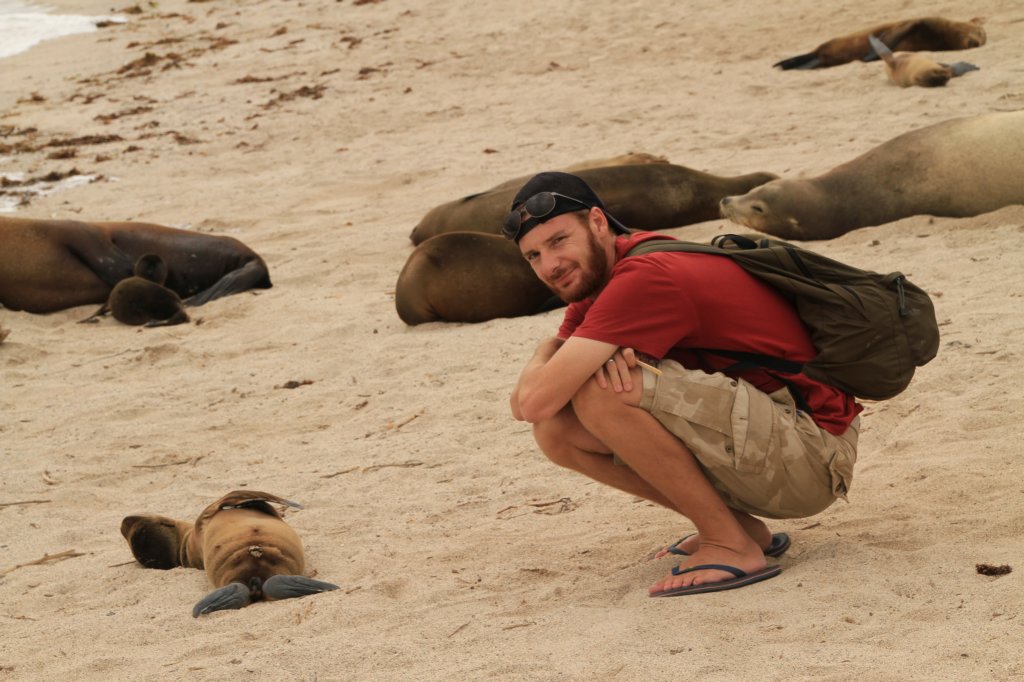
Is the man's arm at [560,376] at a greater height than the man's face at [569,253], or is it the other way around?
the man's face at [569,253]

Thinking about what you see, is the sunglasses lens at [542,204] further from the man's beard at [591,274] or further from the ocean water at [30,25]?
the ocean water at [30,25]

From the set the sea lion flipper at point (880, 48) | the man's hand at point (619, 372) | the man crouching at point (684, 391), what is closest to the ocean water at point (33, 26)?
the sea lion flipper at point (880, 48)

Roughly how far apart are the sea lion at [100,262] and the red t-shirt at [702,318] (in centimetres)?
520

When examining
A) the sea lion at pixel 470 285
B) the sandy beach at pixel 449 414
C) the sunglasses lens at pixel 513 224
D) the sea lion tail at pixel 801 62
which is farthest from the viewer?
the sea lion tail at pixel 801 62

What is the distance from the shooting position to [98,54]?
17078mm

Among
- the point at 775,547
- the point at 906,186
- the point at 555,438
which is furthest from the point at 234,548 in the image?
the point at 906,186

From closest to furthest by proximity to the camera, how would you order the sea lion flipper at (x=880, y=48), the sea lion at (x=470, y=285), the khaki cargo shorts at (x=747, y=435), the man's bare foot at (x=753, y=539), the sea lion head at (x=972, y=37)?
the khaki cargo shorts at (x=747, y=435)
the man's bare foot at (x=753, y=539)
the sea lion at (x=470, y=285)
the sea lion flipper at (x=880, y=48)
the sea lion head at (x=972, y=37)

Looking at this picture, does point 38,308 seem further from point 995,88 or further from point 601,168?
point 995,88

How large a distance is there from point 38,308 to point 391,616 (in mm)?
5633

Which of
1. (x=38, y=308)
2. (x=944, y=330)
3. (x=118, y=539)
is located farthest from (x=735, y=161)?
(x=118, y=539)

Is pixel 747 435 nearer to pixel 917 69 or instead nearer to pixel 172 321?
pixel 172 321

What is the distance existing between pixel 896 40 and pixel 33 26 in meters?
15.3

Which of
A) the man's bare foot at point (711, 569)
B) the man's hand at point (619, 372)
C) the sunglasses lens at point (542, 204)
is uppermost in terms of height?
the sunglasses lens at point (542, 204)

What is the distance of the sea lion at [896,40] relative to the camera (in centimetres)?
1102
